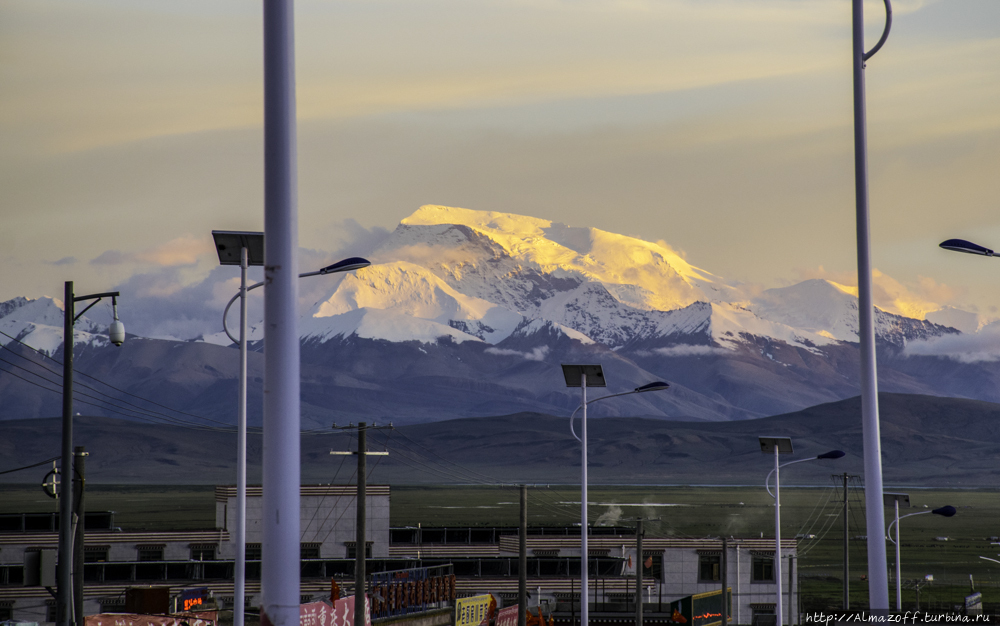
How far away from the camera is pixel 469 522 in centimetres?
19350

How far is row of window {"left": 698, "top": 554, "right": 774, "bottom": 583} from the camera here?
254ft

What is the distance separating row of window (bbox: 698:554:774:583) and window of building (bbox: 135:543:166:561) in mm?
34003

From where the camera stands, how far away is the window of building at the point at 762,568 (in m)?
78.5

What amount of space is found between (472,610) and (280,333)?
1519 inches

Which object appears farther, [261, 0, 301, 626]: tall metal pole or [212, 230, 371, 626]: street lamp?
[212, 230, 371, 626]: street lamp

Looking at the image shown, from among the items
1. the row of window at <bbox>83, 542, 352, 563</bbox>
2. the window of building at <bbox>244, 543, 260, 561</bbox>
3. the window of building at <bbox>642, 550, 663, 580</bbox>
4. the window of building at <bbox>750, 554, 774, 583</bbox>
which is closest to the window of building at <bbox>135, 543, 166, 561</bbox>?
the row of window at <bbox>83, 542, 352, 563</bbox>

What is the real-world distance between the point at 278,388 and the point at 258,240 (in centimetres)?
1656

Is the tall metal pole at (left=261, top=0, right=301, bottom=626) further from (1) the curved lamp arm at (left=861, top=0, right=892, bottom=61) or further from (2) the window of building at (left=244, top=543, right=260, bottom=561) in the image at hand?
(2) the window of building at (left=244, top=543, right=260, bottom=561)

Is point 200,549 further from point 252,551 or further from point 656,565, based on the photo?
point 656,565

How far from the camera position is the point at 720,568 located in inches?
3056

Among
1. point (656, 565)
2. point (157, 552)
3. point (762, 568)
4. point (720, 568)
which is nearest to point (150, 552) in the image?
point (157, 552)

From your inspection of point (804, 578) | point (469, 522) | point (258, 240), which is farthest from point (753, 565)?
point (469, 522)

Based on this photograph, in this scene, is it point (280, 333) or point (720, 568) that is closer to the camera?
point (280, 333)

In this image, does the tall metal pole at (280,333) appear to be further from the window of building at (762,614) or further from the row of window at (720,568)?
the window of building at (762,614)
